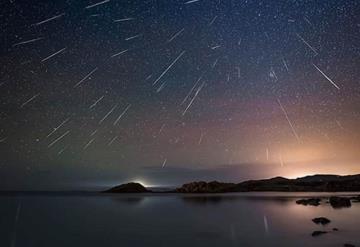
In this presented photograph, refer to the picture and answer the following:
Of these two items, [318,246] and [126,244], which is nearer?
[318,246]

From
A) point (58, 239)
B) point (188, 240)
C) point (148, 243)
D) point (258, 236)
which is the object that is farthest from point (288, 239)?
point (58, 239)

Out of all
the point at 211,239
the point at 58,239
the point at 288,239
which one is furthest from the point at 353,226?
the point at 58,239

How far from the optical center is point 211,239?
33.8 meters

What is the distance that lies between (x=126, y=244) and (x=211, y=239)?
880 cm

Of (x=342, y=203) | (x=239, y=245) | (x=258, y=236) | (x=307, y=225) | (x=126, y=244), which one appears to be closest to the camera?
(x=239, y=245)

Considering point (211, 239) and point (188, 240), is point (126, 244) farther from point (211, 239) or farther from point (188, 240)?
point (211, 239)

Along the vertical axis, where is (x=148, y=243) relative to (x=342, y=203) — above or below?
below

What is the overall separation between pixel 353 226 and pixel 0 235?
4400 centimetres

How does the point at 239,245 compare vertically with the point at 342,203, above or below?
below

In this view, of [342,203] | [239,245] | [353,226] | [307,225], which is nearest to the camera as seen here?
[239,245]

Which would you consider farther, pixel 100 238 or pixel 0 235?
pixel 0 235

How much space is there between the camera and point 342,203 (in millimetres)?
66062

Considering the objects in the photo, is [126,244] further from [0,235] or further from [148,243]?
[0,235]

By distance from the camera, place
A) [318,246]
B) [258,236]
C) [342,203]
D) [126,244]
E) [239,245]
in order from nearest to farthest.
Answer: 1. [318,246]
2. [239,245]
3. [126,244]
4. [258,236]
5. [342,203]
